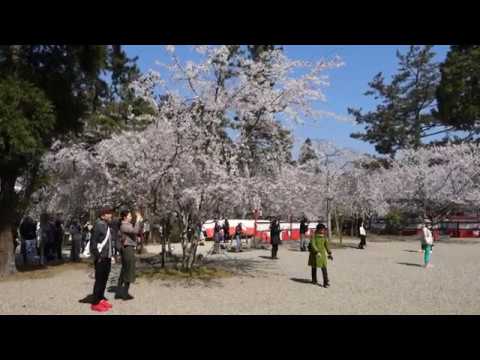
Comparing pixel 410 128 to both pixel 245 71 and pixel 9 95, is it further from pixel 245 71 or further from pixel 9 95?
pixel 9 95

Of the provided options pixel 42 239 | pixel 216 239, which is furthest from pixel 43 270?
pixel 216 239

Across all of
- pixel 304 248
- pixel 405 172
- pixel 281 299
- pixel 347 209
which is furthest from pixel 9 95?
pixel 405 172

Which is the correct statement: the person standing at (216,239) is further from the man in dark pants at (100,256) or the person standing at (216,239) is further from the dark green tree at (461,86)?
the dark green tree at (461,86)

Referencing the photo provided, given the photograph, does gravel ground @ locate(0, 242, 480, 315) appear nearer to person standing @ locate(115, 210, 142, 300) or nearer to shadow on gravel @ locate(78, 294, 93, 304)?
shadow on gravel @ locate(78, 294, 93, 304)

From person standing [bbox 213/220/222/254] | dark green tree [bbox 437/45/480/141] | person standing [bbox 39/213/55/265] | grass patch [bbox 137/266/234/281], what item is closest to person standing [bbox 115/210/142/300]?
grass patch [bbox 137/266/234/281]

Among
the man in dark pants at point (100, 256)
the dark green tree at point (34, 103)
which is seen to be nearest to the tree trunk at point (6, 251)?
A: the dark green tree at point (34, 103)

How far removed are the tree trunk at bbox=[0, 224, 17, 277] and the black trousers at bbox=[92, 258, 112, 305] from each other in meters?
5.07

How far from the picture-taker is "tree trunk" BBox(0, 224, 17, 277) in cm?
1167

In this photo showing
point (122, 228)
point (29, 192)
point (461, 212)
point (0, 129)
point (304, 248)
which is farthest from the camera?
point (461, 212)

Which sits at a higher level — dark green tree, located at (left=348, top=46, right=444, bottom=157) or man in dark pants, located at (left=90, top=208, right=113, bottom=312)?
dark green tree, located at (left=348, top=46, right=444, bottom=157)

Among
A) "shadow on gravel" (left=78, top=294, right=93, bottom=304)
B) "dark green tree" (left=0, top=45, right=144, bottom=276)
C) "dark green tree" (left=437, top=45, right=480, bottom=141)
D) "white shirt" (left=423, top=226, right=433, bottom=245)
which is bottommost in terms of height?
"shadow on gravel" (left=78, top=294, right=93, bottom=304)

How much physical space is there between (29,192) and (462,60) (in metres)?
33.5

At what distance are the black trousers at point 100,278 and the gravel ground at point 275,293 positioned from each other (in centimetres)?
29

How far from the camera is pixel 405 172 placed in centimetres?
3550
